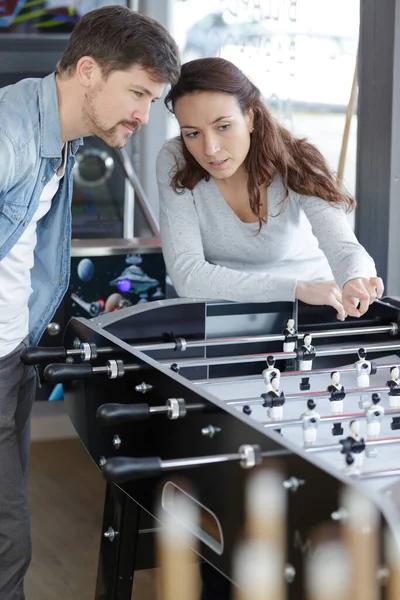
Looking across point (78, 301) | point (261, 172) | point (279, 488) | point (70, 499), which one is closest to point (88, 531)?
point (70, 499)

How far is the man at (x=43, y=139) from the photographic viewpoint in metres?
1.81

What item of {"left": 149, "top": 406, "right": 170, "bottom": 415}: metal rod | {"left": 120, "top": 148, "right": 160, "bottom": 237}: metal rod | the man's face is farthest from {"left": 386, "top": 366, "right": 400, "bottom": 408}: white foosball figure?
{"left": 120, "top": 148, "right": 160, "bottom": 237}: metal rod

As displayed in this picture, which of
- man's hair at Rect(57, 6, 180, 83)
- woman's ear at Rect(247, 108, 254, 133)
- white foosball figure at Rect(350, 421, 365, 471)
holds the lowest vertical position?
white foosball figure at Rect(350, 421, 365, 471)

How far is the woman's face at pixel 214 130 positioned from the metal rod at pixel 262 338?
1.79 ft

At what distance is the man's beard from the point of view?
1.88 m

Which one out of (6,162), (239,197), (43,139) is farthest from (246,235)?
(6,162)

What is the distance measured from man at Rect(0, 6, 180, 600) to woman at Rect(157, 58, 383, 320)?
1.38ft

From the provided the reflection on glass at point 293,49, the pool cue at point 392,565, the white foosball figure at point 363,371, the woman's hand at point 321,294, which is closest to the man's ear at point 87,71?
the woman's hand at point 321,294

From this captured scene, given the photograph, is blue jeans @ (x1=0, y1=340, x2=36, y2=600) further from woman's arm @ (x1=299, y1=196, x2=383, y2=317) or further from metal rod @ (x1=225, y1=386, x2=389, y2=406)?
woman's arm @ (x1=299, y1=196, x2=383, y2=317)

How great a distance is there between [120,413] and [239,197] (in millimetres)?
1203

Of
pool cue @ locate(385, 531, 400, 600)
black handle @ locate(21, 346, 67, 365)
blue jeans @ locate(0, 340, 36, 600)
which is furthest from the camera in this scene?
blue jeans @ locate(0, 340, 36, 600)

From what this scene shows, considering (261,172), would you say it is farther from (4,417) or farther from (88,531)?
(88,531)

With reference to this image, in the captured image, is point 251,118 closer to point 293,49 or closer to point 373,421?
point 373,421

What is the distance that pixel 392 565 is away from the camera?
3.39 feet
